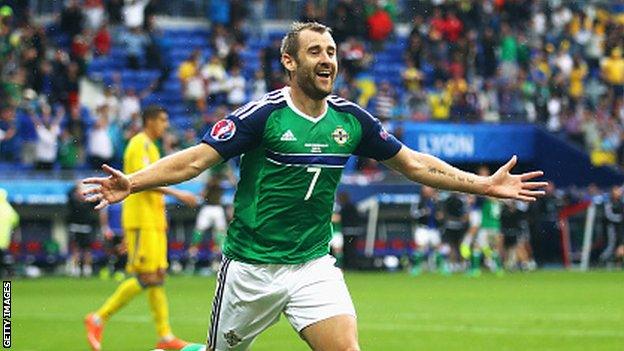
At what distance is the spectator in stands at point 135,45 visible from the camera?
35688mm

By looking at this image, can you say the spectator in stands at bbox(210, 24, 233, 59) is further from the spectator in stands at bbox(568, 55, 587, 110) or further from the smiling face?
the smiling face

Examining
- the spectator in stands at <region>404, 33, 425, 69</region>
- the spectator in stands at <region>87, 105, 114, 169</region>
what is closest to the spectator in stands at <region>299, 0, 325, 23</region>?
the spectator in stands at <region>404, 33, 425, 69</region>

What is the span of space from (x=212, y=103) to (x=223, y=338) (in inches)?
1027

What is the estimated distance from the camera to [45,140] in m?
31.5

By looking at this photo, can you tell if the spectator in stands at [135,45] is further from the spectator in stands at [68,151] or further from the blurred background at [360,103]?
the spectator in stands at [68,151]

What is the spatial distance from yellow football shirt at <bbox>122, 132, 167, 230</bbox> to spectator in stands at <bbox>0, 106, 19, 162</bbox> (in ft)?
50.2

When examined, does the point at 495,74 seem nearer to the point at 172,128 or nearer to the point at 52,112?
the point at 172,128

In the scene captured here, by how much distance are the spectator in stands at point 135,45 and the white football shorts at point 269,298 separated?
2663cm

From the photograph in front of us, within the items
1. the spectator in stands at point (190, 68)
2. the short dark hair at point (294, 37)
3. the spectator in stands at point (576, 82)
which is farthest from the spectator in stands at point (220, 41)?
the short dark hair at point (294, 37)

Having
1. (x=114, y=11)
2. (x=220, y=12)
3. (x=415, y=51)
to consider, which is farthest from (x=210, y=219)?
(x=415, y=51)

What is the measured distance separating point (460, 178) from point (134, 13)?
88.2ft

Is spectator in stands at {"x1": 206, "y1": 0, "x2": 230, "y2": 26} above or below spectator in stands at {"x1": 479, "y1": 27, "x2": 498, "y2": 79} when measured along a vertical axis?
above

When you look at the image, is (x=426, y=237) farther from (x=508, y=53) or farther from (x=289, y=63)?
(x=289, y=63)

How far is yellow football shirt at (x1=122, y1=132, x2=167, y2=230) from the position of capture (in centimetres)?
1638
